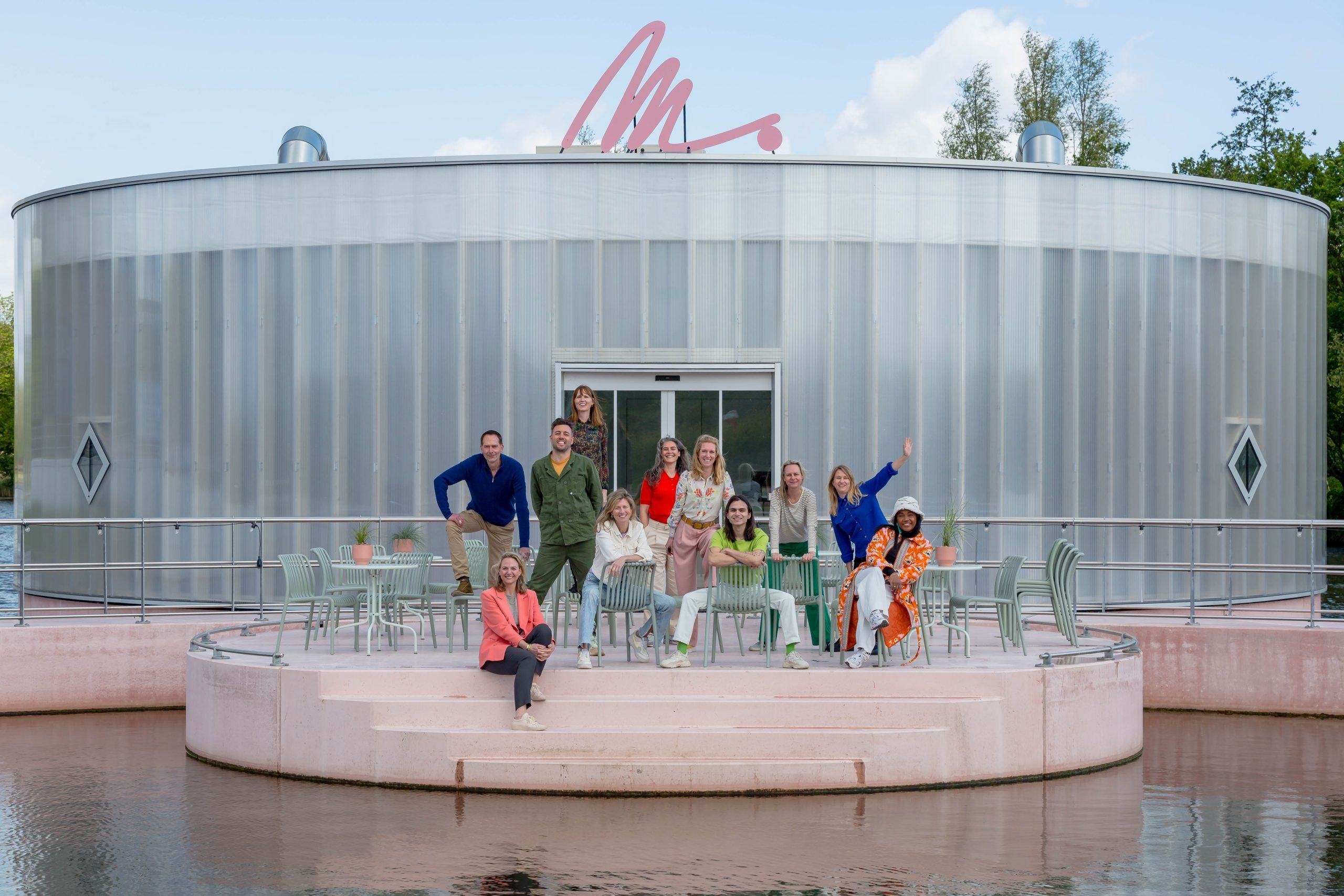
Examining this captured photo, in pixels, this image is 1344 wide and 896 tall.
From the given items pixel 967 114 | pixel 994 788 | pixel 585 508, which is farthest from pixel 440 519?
pixel 967 114

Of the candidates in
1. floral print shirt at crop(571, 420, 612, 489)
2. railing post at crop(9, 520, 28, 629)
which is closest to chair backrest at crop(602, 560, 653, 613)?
floral print shirt at crop(571, 420, 612, 489)

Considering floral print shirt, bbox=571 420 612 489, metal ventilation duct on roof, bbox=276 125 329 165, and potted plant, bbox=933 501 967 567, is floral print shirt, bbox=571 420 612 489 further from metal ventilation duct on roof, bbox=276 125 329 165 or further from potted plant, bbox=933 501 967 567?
metal ventilation duct on roof, bbox=276 125 329 165

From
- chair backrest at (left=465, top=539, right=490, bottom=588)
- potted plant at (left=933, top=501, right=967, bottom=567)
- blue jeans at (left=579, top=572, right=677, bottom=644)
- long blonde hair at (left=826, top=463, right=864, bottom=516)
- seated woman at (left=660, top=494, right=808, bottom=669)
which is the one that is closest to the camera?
seated woman at (left=660, top=494, right=808, bottom=669)

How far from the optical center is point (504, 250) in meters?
15.6

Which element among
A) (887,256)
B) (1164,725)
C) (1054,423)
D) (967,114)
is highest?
(967,114)

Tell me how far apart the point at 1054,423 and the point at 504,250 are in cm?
672

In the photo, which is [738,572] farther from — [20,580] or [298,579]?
[20,580]

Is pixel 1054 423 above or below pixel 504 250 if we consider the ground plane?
below

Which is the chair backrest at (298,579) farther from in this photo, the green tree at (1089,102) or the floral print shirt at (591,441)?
the green tree at (1089,102)

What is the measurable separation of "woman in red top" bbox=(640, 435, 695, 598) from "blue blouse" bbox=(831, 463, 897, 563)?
136 cm

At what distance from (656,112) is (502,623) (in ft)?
32.2

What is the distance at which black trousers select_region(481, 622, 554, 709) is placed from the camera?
8633 mm

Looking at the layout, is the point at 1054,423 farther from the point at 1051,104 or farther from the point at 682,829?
the point at 1051,104

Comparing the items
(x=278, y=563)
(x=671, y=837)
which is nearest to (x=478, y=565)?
(x=278, y=563)
